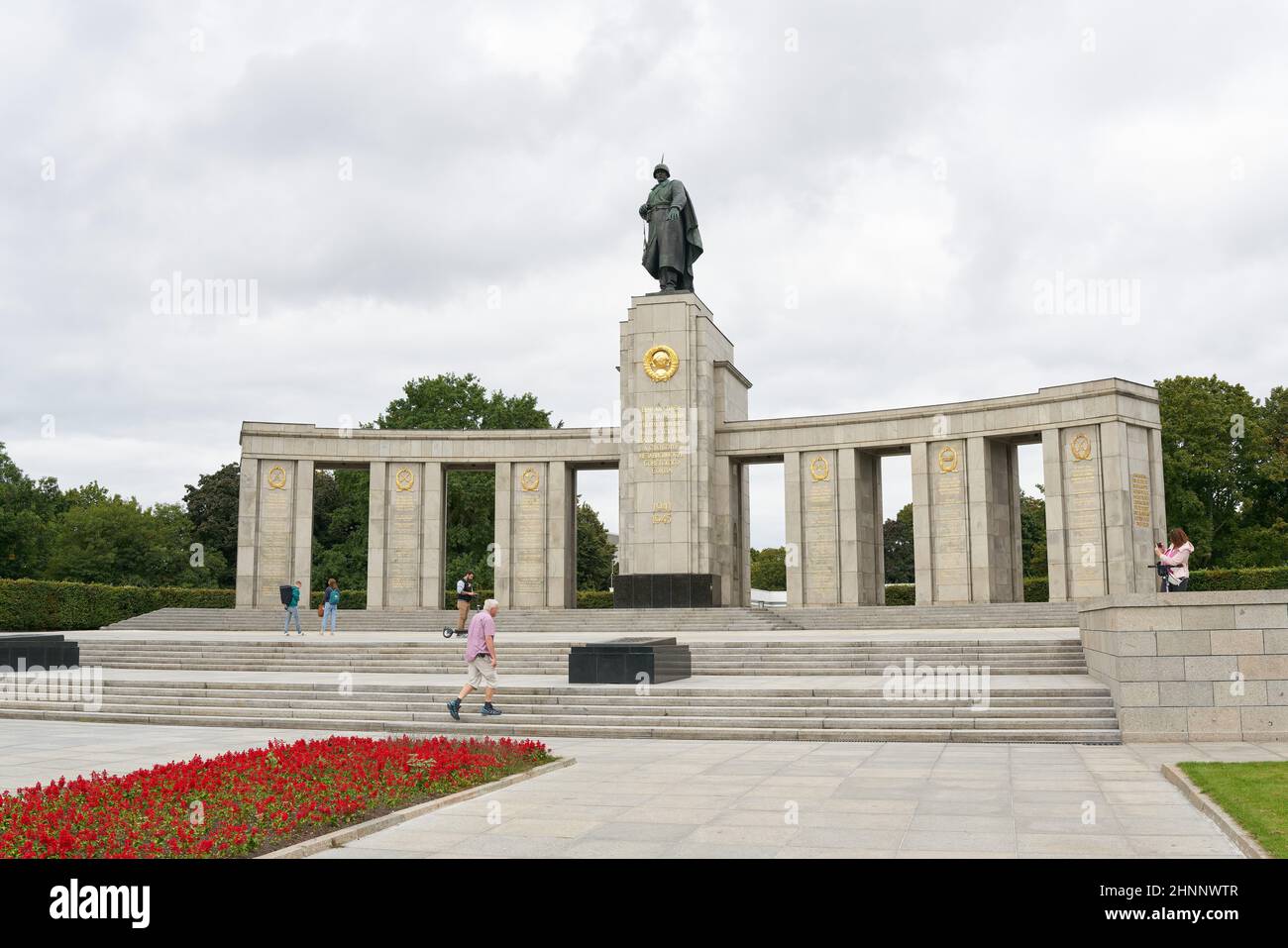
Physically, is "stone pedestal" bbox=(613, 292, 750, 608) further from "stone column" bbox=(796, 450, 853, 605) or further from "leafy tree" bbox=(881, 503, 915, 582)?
"leafy tree" bbox=(881, 503, 915, 582)

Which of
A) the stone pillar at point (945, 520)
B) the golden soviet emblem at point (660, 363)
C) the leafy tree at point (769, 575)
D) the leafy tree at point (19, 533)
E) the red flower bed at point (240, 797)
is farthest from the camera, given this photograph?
the leafy tree at point (769, 575)

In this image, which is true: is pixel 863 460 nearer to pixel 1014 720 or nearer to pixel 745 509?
pixel 745 509

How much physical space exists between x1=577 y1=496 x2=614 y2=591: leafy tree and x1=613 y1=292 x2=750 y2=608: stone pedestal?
82.1 ft

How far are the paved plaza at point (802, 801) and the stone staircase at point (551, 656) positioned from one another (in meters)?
6.48

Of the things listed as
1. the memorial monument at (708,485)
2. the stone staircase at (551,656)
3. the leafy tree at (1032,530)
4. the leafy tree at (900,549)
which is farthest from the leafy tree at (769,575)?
the stone staircase at (551,656)

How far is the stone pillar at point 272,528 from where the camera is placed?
39.3 meters

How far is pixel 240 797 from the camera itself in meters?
8.78

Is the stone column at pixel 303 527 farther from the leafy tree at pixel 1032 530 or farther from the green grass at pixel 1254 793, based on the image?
the leafy tree at pixel 1032 530

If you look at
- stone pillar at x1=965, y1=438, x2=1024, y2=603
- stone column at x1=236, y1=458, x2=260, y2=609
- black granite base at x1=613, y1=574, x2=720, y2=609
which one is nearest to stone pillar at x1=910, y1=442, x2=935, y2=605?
stone pillar at x1=965, y1=438, x2=1024, y2=603

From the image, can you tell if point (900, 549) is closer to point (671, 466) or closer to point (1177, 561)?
point (671, 466)

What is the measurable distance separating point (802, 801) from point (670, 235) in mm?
31269

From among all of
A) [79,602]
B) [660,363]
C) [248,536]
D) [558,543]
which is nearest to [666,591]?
[558,543]
